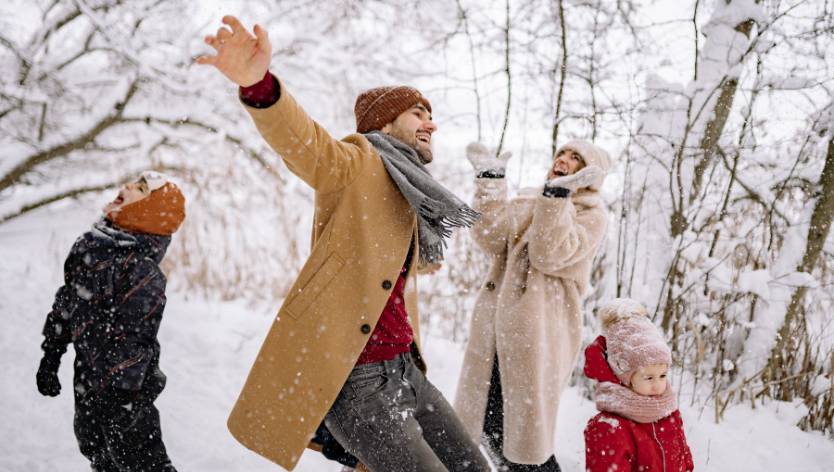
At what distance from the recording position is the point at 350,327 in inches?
58.7

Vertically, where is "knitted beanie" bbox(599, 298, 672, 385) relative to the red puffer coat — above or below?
above

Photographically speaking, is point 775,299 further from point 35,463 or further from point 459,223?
point 35,463

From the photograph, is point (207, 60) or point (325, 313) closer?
point (207, 60)

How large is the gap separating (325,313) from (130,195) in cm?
136

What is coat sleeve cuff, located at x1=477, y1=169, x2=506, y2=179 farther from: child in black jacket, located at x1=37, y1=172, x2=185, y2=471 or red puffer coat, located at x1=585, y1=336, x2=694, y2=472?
child in black jacket, located at x1=37, y1=172, x2=185, y2=471

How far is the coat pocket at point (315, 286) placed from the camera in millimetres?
1502

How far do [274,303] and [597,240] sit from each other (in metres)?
3.81

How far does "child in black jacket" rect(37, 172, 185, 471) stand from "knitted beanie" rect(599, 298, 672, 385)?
1837 millimetres

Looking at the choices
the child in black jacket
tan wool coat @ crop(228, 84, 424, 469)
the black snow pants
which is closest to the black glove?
the child in black jacket

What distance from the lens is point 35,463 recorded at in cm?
258

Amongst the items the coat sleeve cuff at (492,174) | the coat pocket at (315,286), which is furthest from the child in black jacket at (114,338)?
the coat sleeve cuff at (492,174)

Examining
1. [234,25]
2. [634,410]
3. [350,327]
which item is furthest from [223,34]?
[634,410]

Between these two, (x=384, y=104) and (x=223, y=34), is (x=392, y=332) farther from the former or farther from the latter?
(x=223, y=34)

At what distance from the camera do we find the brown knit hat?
181cm
